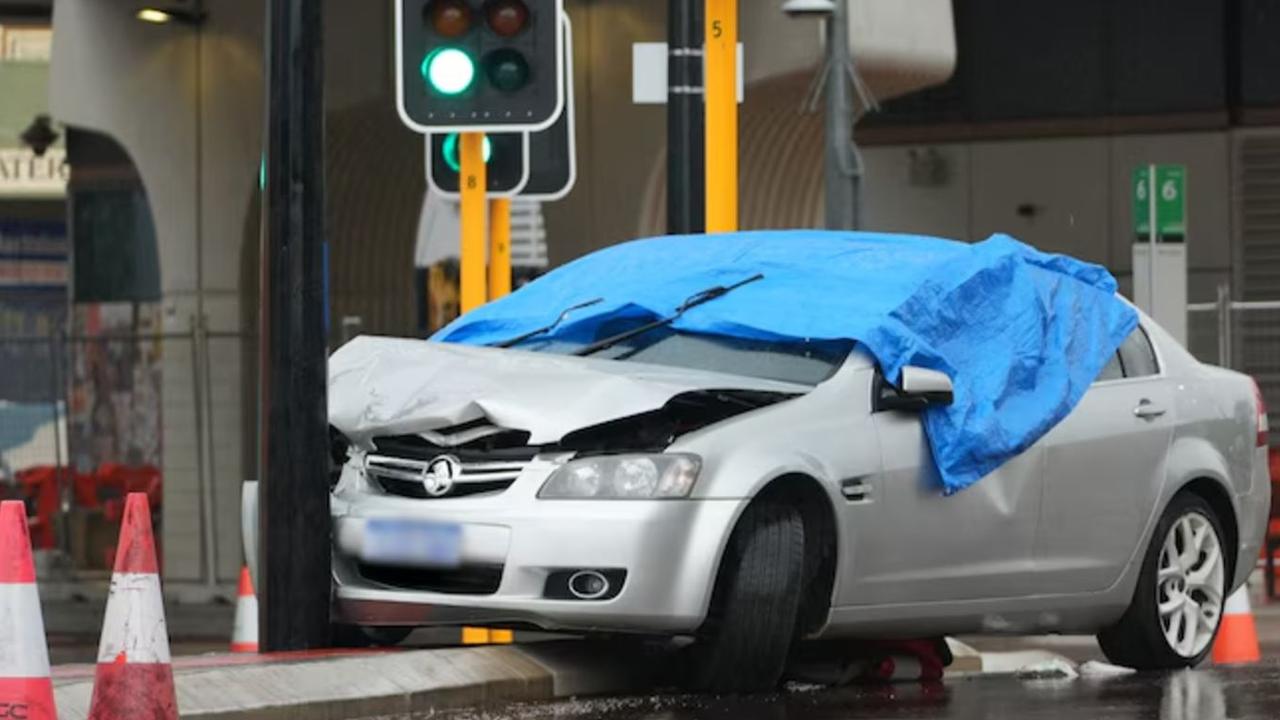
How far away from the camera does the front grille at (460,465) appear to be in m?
9.47

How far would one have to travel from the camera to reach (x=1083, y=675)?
11.1 meters

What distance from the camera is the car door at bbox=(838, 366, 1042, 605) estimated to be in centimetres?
984

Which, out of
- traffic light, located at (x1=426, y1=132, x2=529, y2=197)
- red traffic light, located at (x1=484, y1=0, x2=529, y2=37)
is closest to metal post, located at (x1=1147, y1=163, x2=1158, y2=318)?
traffic light, located at (x1=426, y1=132, x2=529, y2=197)

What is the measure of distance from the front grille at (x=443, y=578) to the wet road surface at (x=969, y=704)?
1.41 ft

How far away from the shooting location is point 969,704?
9.38m

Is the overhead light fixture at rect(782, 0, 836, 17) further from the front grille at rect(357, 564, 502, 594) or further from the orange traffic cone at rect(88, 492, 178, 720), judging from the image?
the orange traffic cone at rect(88, 492, 178, 720)

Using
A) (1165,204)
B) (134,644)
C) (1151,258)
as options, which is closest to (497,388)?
(134,644)

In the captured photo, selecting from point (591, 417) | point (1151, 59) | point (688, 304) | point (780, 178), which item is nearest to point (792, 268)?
point (688, 304)

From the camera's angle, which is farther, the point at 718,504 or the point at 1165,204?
the point at 1165,204

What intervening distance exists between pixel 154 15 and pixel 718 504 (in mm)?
15837

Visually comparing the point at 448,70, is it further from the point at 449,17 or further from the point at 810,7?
the point at 810,7

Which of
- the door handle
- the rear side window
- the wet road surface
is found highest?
the rear side window

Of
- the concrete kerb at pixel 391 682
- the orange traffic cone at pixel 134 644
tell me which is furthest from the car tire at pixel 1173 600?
the orange traffic cone at pixel 134 644

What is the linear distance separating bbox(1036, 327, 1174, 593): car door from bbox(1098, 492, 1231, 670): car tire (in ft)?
0.66
